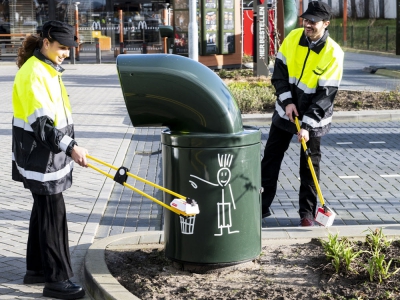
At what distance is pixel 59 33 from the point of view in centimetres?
494

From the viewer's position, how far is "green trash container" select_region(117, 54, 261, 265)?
4.97 meters

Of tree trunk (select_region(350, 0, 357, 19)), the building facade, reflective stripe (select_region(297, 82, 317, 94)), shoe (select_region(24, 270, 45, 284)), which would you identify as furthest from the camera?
tree trunk (select_region(350, 0, 357, 19))

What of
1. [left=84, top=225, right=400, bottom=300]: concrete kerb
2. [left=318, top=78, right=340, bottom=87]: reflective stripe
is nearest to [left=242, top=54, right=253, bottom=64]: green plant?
[left=318, top=78, right=340, bottom=87]: reflective stripe

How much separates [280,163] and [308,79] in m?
0.80

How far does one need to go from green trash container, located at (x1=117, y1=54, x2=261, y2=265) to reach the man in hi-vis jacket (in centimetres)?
131

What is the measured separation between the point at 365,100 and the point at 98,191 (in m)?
7.44

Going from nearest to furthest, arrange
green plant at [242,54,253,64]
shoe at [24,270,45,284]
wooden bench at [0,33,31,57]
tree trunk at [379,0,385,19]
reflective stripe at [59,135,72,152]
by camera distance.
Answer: reflective stripe at [59,135,72,152] < shoe at [24,270,45,284] < green plant at [242,54,253,64] < wooden bench at [0,33,31,57] < tree trunk at [379,0,385,19]

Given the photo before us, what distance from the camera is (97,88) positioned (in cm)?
1880

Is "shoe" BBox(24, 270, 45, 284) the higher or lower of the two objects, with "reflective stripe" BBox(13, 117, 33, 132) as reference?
lower

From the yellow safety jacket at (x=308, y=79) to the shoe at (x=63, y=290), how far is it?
7.54ft

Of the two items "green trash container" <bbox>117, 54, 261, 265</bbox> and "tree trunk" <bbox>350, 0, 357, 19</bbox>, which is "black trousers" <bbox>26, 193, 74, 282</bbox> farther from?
"tree trunk" <bbox>350, 0, 357, 19</bbox>

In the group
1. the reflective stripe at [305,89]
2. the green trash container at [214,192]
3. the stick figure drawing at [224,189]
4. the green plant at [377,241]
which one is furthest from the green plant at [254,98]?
the stick figure drawing at [224,189]

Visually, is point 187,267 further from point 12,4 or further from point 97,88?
point 12,4

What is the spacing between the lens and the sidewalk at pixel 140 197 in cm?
580
